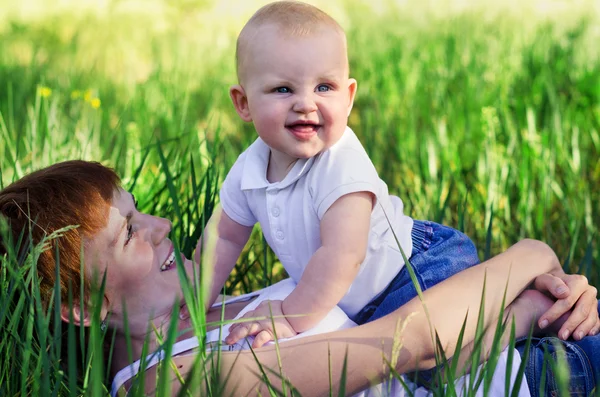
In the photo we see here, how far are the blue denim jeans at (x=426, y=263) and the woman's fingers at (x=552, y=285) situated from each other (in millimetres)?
189

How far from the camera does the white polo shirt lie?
193cm

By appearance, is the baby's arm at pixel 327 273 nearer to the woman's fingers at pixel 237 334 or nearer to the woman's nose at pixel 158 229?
the woman's fingers at pixel 237 334

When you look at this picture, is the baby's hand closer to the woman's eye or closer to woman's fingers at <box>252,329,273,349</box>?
woman's fingers at <box>252,329,273,349</box>

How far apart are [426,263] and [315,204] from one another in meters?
0.35

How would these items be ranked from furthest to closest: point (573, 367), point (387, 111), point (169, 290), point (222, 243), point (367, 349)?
point (387, 111), point (222, 243), point (169, 290), point (573, 367), point (367, 349)

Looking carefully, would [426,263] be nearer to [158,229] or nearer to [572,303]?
[572,303]

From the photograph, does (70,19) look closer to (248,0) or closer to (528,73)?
(248,0)

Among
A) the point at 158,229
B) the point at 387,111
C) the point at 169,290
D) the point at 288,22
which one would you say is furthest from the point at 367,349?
the point at 387,111

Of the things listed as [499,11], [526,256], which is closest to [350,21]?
[499,11]

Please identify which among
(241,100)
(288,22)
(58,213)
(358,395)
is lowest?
(358,395)

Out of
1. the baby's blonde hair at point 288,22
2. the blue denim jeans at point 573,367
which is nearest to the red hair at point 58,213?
the baby's blonde hair at point 288,22

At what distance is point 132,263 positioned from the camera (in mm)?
1979

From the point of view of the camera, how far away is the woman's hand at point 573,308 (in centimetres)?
199

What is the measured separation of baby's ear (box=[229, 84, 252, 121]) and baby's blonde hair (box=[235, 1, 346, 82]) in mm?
71
